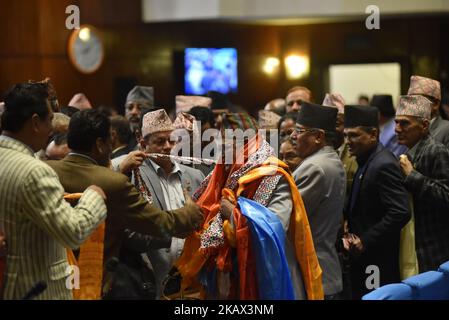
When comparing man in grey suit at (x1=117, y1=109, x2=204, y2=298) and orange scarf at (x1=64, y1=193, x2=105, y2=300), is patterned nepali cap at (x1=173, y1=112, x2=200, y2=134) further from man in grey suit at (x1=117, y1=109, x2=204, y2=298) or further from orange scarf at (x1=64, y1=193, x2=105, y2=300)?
orange scarf at (x1=64, y1=193, x2=105, y2=300)

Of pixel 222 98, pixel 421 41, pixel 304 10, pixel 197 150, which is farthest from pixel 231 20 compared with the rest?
pixel 197 150

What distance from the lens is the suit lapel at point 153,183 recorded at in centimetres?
466

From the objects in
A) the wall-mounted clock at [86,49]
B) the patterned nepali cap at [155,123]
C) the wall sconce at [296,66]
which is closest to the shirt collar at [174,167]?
the patterned nepali cap at [155,123]

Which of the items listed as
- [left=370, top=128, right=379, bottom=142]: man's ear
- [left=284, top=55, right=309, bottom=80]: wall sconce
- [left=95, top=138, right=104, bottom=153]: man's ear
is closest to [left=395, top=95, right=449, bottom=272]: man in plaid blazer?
[left=370, top=128, right=379, bottom=142]: man's ear

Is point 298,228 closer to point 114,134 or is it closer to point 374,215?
point 374,215

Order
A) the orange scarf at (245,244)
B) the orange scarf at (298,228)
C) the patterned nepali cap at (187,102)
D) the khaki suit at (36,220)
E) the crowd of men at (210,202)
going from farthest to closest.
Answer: the patterned nepali cap at (187,102), the orange scarf at (298,228), the orange scarf at (245,244), the crowd of men at (210,202), the khaki suit at (36,220)

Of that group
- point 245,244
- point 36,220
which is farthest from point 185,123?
point 36,220

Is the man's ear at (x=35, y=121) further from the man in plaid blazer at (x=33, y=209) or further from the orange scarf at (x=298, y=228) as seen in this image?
the orange scarf at (x=298, y=228)

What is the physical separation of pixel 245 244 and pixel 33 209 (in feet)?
3.48

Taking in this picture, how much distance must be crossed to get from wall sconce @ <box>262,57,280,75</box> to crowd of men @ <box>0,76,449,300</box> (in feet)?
24.6

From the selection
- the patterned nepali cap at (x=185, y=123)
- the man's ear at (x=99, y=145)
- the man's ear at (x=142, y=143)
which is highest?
the man's ear at (x=99, y=145)

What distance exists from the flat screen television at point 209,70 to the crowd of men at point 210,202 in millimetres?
6082

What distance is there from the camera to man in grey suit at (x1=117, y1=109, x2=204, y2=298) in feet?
Answer: 14.8

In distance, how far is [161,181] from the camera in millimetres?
4754
